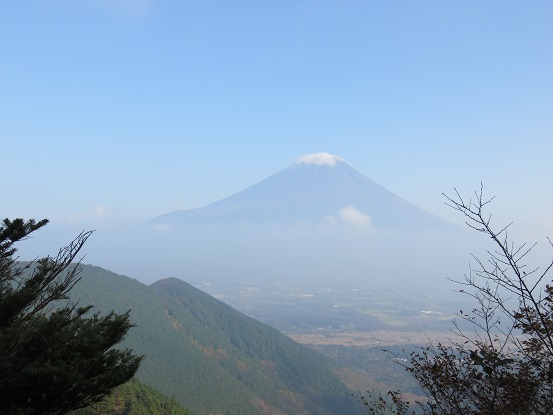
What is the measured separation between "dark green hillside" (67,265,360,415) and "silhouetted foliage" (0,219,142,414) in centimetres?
4408

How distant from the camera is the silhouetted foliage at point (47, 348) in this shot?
504cm

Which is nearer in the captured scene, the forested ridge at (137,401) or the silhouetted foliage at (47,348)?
the silhouetted foliage at (47,348)

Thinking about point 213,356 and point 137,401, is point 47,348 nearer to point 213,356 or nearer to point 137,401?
point 137,401

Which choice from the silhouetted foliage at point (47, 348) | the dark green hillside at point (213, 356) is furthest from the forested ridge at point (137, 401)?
the silhouetted foliage at point (47, 348)

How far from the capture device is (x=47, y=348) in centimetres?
557

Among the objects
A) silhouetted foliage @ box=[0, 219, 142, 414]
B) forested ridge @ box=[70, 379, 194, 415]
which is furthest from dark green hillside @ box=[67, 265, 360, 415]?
silhouetted foliage @ box=[0, 219, 142, 414]

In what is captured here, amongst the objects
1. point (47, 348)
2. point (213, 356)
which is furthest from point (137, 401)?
point (213, 356)

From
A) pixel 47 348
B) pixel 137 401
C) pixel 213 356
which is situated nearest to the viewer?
pixel 47 348

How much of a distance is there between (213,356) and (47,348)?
59.9 meters

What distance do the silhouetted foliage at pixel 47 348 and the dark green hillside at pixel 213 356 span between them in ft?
145

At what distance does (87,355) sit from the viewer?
5891 millimetres

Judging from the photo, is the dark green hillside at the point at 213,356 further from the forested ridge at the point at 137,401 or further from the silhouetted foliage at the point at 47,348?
the silhouetted foliage at the point at 47,348

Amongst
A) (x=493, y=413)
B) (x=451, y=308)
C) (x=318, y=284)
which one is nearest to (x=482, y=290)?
(x=493, y=413)

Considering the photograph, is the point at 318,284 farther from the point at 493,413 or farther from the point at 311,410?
the point at 493,413
